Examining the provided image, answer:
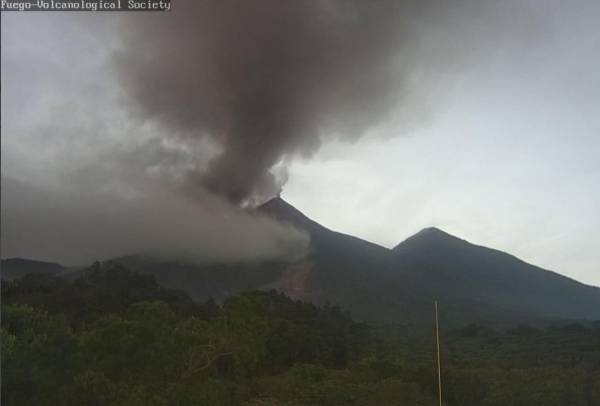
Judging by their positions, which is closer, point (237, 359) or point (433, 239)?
point (237, 359)

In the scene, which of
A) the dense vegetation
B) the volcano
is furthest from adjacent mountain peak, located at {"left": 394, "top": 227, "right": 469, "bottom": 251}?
the dense vegetation

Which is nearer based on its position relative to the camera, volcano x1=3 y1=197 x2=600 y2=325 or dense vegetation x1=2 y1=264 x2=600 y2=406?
dense vegetation x1=2 y1=264 x2=600 y2=406

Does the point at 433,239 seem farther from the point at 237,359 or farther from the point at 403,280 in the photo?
the point at 237,359

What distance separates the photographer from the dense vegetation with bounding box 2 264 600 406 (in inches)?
419

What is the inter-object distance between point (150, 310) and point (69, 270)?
29169mm

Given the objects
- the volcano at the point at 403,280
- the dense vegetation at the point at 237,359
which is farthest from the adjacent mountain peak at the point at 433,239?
the dense vegetation at the point at 237,359

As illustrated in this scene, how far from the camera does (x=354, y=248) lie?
53.7 metres

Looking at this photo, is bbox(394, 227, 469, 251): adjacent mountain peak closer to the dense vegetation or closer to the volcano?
the volcano

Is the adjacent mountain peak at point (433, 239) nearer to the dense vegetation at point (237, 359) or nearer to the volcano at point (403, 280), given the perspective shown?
the volcano at point (403, 280)

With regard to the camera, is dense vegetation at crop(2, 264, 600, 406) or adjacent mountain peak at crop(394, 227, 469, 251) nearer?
dense vegetation at crop(2, 264, 600, 406)

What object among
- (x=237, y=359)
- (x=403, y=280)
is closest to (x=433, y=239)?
(x=403, y=280)

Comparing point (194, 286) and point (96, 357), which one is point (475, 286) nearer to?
point (194, 286)

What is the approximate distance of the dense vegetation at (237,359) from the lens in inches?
419

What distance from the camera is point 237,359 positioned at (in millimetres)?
14742
